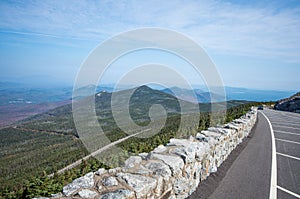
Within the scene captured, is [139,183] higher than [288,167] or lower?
higher

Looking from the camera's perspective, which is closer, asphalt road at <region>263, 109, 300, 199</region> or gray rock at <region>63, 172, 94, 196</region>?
gray rock at <region>63, 172, 94, 196</region>

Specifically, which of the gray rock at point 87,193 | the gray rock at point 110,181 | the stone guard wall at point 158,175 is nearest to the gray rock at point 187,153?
the stone guard wall at point 158,175

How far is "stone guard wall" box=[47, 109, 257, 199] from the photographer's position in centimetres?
298

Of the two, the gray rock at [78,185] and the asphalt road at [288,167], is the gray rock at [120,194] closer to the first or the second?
the gray rock at [78,185]

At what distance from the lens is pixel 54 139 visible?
74.9m

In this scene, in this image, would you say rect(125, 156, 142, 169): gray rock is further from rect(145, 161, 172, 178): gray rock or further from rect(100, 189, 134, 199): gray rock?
rect(100, 189, 134, 199): gray rock

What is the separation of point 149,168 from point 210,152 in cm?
237

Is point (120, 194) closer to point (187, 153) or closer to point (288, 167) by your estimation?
point (187, 153)

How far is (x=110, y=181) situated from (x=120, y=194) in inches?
20.4

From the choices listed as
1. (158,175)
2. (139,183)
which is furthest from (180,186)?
(139,183)

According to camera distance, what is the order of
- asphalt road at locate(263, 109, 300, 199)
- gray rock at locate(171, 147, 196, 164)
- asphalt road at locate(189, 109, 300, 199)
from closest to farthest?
gray rock at locate(171, 147, 196, 164), asphalt road at locate(189, 109, 300, 199), asphalt road at locate(263, 109, 300, 199)

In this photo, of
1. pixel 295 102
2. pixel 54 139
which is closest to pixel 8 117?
pixel 54 139

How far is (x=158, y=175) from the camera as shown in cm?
351

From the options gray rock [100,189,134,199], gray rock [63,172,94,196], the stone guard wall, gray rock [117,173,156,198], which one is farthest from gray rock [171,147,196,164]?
gray rock [63,172,94,196]
